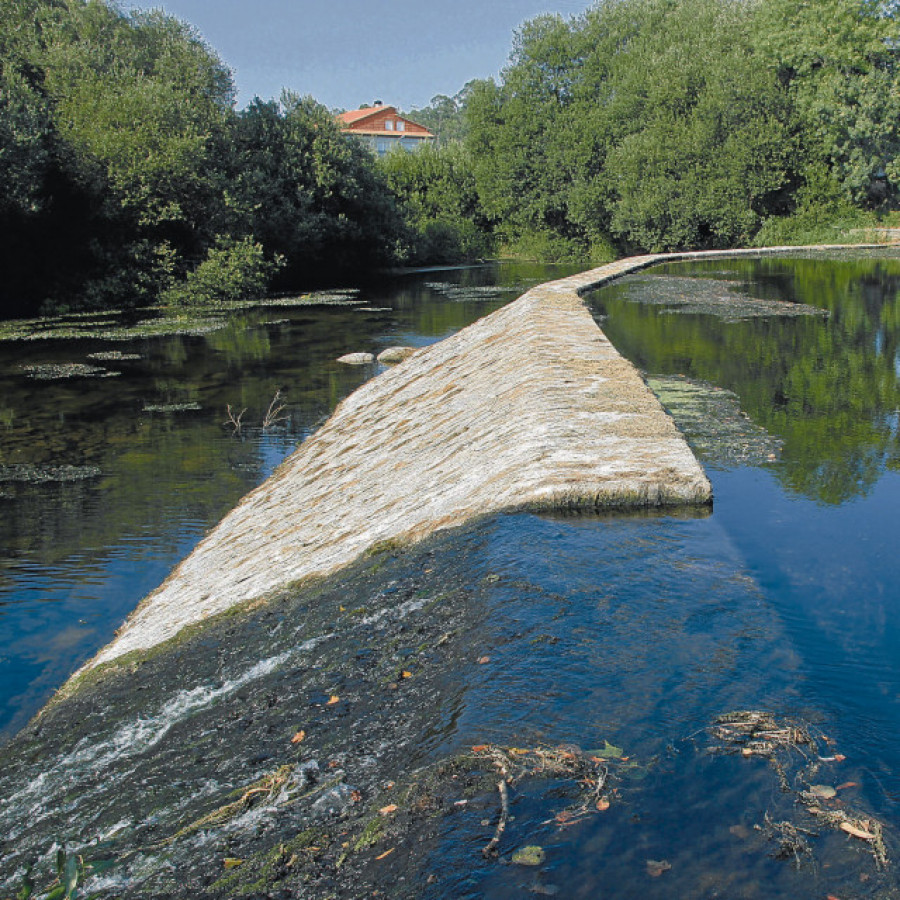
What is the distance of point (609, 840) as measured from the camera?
2.78 meters

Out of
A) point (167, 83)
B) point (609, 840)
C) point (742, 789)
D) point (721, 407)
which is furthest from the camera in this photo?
point (167, 83)

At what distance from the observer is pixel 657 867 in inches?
105

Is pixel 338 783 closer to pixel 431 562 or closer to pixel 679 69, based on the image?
pixel 431 562

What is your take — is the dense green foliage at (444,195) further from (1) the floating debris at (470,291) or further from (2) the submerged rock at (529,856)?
(2) the submerged rock at (529,856)

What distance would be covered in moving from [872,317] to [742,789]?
17.5 metres

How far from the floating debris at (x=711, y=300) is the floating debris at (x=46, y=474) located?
12.7m

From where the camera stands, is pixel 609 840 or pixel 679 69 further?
pixel 679 69

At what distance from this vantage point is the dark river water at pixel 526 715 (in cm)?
279

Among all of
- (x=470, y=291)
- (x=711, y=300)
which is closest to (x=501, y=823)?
(x=711, y=300)

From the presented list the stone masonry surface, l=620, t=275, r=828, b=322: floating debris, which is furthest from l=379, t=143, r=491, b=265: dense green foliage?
the stone masonry surface

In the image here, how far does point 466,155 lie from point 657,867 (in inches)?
2293

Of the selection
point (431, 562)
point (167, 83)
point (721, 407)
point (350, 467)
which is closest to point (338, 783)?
point (431, 562)

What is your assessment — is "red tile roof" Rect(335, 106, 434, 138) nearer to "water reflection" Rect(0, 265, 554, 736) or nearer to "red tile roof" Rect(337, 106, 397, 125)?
"red tile roof" Rect(337, 106, 397, 125)

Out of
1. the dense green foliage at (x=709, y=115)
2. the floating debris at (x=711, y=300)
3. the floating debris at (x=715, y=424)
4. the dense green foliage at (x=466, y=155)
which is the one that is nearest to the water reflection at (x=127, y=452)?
the floating debris at (x=711, y=300)
